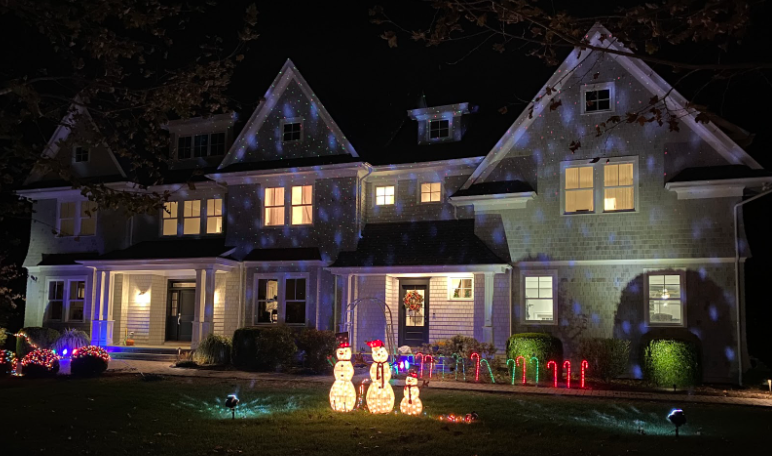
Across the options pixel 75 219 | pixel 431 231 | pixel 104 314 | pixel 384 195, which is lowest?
pixel 104 314

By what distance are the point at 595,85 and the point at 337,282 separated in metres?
10.1

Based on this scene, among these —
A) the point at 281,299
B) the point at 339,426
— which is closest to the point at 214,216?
the point at 281,299

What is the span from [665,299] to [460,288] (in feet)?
21.3

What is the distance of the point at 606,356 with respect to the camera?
17.7 metres

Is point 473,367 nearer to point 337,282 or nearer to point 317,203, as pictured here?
point 337,282

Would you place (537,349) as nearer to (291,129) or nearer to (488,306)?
(488,306)

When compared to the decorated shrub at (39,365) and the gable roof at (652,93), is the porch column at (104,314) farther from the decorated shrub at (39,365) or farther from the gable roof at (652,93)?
the gable roof at (652,93)

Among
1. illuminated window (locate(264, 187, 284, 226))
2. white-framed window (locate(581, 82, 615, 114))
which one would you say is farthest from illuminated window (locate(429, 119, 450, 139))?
illuminated window (locate(264, 187, 284, 226))

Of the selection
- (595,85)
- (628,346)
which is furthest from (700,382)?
(595,85)

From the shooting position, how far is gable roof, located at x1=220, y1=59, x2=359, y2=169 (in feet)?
78.2

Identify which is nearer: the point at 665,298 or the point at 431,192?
the point at 665,298

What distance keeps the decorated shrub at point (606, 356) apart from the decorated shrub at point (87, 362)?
12557 millimetres

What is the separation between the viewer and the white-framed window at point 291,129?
24453mm

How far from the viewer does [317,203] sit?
2395cm
